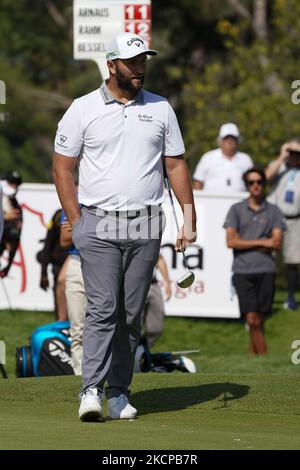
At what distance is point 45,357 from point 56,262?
9.71 ft

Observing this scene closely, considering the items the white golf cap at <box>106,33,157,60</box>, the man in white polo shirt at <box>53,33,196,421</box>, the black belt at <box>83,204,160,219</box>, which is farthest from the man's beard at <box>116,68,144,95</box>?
the black belt at <box>83,204,160,219</box>

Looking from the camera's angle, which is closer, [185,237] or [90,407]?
[90,407]

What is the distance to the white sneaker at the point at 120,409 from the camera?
903 cm

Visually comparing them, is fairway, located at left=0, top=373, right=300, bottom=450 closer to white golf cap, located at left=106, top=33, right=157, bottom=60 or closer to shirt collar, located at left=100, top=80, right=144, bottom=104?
shirt collar, located at left=100, top=80, right=144, bottom=104

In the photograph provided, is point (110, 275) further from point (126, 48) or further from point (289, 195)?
point (289, 195)

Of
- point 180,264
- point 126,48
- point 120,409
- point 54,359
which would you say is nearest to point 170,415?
point 120,409

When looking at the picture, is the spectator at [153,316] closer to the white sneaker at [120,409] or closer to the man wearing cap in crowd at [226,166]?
the man wearing cap in crowd at [226,166]

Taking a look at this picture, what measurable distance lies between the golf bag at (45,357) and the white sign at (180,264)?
4592 mm

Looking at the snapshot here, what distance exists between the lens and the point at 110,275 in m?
8.95

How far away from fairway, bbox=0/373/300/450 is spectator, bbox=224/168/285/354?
4.47m

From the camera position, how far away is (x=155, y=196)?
29.8ft

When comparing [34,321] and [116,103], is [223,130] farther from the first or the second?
[116,103]

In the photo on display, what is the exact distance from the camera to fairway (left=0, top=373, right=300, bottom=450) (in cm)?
773
